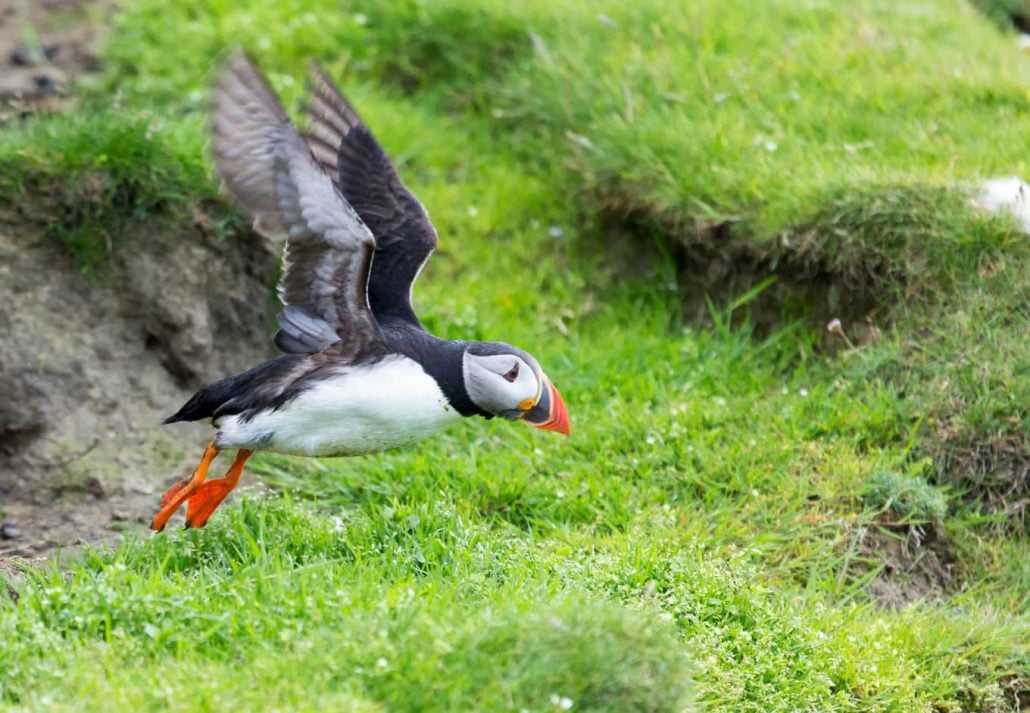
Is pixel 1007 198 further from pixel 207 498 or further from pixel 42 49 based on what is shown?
pixel 42 49

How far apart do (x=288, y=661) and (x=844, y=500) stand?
8.19ft

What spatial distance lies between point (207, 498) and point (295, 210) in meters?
0.99

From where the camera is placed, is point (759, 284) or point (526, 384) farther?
point (759, 284)

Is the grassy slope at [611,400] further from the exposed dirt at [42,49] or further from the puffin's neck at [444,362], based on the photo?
the puffin's neck at [444,362]

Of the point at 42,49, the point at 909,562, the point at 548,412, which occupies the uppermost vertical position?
the point at 42,49

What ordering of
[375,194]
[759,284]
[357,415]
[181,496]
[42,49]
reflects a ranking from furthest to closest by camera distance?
[42,49] < [759,284] < [375,194] < [181,496] < [357,415]

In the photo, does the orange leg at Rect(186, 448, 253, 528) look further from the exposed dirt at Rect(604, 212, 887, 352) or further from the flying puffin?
the exposed dirt at Rect(604, 212, 887, 352)

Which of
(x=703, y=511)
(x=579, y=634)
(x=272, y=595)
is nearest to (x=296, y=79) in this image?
(x=703, y=511)

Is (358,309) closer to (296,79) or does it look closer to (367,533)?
(367,533)

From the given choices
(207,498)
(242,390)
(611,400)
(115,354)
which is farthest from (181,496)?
(611,400)

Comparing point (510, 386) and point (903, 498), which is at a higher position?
point (510, 386)

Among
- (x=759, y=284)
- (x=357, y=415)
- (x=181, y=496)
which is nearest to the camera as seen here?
(x=357, y=415)

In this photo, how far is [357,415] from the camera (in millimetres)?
4387

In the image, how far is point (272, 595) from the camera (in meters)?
3.82
